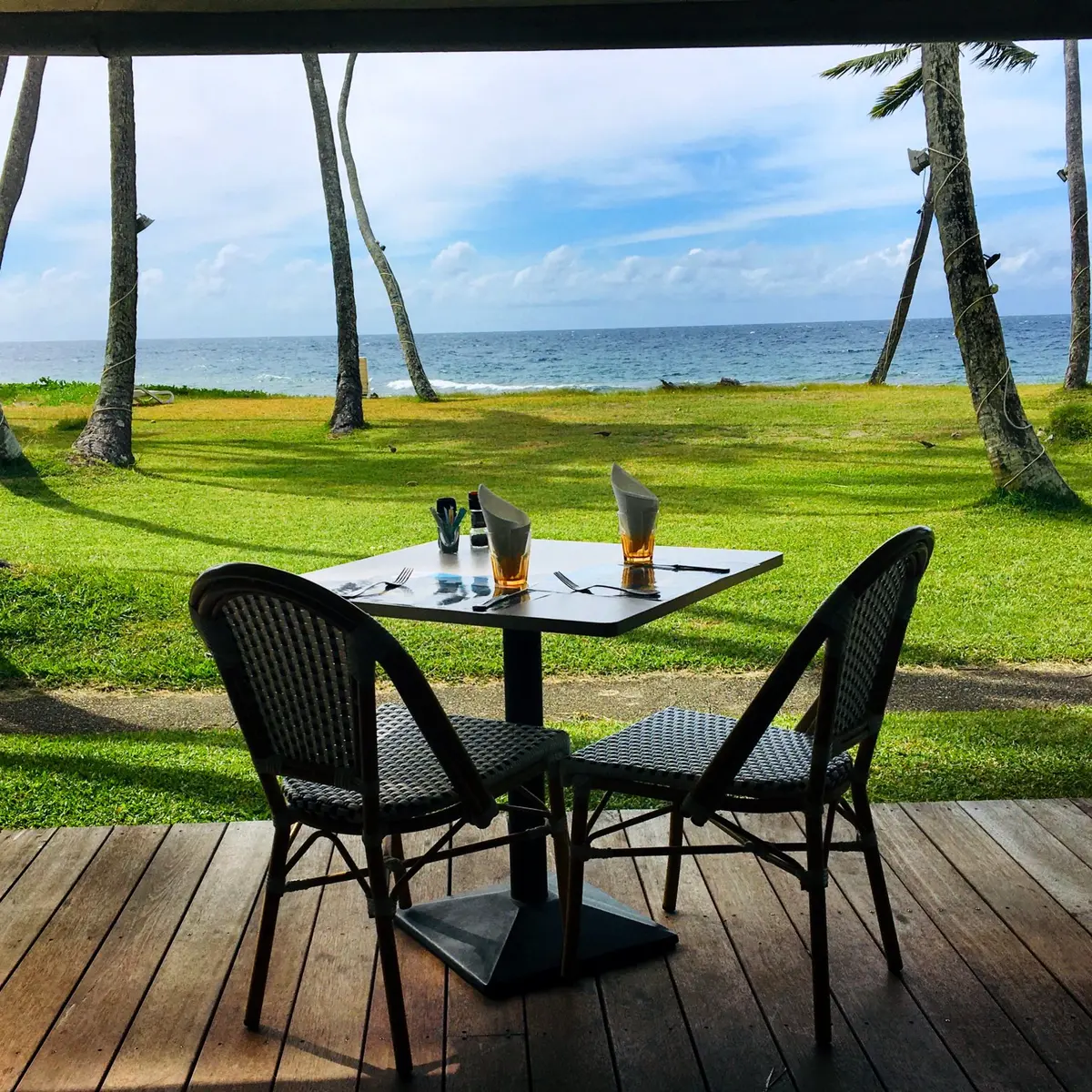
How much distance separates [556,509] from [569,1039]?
22.8 ft

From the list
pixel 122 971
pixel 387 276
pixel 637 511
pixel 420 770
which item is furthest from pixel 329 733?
pixel 387 276

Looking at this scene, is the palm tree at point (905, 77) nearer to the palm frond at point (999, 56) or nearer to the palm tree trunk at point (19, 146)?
the palm frond at point (999, 56)

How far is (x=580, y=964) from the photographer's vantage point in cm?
201

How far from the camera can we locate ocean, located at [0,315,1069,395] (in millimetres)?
27328

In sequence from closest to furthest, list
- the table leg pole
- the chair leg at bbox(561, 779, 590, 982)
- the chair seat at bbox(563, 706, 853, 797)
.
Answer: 1. the chair seat at bbox(563, 706, 853, 797)
2. the chair leg at bbox(561, 779, 590, 982)
3. the table leg pole

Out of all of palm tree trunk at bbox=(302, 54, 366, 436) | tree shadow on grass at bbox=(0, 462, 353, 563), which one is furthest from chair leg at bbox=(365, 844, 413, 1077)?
palm tree trunk at bbox=(302, 54, 366, 436)

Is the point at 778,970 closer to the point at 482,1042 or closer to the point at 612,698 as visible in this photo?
the point at 482,1042

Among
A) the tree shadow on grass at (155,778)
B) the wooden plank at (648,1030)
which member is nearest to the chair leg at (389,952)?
the wooden plank at (648,1030)

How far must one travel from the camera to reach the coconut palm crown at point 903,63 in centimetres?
933

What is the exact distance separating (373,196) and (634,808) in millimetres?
30622

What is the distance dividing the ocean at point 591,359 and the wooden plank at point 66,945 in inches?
879

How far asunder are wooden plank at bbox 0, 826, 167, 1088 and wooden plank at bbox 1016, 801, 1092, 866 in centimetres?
192

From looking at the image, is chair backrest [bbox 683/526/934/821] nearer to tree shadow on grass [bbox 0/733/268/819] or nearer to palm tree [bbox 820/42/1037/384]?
tree shadow on grass [bbox 0/733/268/819]

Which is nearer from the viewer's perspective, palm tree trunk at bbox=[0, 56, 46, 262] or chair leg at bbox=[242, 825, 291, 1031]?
chair leg at bbox=[242, 825, 291, 1031]
